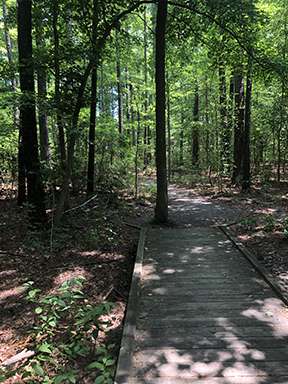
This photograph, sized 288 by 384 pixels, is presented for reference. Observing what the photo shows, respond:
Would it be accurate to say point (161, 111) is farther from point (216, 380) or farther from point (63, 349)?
point (216, 380)

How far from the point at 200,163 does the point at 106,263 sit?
11988 millimetres

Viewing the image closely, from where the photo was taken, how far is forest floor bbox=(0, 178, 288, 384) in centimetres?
320

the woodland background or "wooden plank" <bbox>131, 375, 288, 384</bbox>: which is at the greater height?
the woodland background

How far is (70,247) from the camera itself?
5.56 meters

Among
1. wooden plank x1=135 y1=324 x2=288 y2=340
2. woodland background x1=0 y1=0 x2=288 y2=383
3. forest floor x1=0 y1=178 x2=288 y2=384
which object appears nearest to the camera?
wooden plank x1=135 y1=324 x2=288 y2=340

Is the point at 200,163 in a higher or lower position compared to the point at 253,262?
higher

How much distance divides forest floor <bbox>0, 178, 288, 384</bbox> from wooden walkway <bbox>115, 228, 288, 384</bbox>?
37cm

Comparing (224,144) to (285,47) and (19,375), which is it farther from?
(19,375)

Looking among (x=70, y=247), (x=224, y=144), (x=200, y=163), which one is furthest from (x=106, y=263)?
(x=200, y=163)

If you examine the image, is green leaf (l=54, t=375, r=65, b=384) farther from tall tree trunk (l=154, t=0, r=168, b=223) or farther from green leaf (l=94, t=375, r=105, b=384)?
tall tree trunk (l=154, t=0, r=168, b=223)

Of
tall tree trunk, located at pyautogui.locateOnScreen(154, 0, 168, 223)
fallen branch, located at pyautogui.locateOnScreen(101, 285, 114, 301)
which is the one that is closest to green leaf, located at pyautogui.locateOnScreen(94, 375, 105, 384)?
fallen branch, located at pyautogui.locateOnScreen(101, 285, 114, 301)

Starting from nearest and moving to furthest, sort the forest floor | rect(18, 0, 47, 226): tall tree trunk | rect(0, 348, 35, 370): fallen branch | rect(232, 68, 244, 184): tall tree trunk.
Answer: rect(0, 348, 35, 370): fallen branch → the forest floor → rect(18, 0, 47, 226): tall tree trunk → rect(232, 68, 244, 184): tall tree trunk

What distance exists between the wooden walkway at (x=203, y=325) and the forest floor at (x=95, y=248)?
0.37 metres

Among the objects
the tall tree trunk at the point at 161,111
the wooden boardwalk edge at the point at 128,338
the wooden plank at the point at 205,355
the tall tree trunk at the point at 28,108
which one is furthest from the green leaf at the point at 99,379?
the tall tree trunk at the point at 161,111
